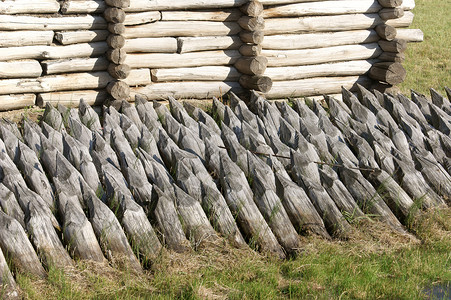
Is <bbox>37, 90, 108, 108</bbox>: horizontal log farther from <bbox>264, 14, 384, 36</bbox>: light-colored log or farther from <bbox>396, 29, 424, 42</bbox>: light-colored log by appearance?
<bbox>396, 29, 424, 42</bbox>: light-colored log

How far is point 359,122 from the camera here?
706cm

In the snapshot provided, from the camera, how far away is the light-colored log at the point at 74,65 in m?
7.50

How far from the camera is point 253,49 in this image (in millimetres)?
8211

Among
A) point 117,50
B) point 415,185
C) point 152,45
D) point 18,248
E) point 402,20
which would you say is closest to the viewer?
point 18,248

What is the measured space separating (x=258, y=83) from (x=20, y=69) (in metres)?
3.02

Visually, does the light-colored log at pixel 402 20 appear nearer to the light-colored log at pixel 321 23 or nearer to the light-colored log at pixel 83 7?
the light-colored log at pixel 321 23

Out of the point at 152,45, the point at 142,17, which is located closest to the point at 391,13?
the point at 152,45

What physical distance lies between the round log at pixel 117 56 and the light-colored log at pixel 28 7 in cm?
83

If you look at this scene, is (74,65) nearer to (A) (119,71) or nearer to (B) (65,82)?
(B) (65,82)

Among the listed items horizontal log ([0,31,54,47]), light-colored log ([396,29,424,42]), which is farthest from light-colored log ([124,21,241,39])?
light-colored log ([396,29,424,42])

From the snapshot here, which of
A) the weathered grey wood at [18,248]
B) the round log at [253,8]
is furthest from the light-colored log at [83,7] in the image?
the weathered grey wood at [18,248]

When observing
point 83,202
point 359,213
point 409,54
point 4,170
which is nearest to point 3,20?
point 4,170

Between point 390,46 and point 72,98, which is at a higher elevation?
point 390,46

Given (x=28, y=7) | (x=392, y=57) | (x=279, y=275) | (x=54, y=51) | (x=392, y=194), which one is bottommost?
(x=279, y=275)
